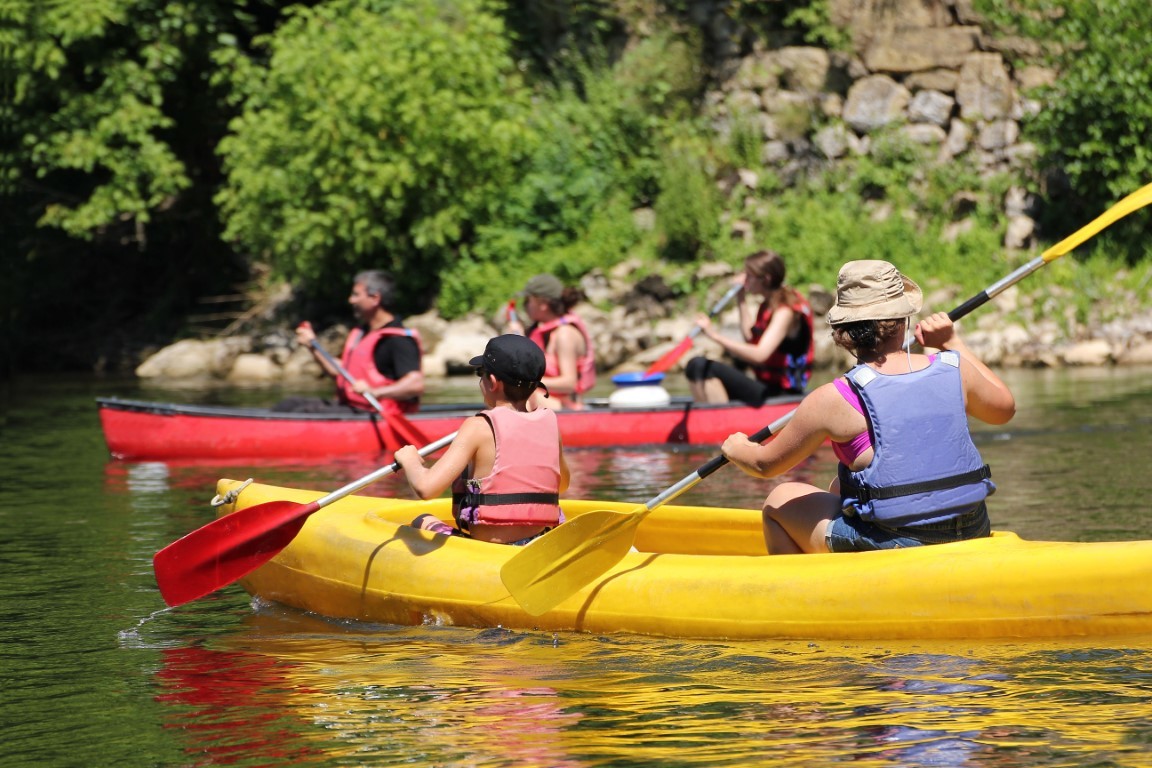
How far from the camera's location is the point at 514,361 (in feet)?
16.8

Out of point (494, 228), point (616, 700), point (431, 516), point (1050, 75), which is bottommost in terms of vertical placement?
point (616, 700)

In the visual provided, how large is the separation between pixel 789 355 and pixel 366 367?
2.60 meters

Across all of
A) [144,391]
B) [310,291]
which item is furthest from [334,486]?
[310,291]

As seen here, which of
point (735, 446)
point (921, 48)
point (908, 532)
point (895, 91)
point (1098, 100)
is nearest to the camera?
point (908, 532)

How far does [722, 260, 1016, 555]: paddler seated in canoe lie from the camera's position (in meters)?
4.47

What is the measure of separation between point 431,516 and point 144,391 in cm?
1139

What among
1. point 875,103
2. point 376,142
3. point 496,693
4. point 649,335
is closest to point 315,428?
point 496,693

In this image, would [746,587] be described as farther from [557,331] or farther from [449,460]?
[557,331]

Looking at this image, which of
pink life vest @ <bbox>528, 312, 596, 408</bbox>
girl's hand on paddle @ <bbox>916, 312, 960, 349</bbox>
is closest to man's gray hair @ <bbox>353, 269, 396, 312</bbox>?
pink life vest @ <bbox>528, 312, 596, 408</bbox>

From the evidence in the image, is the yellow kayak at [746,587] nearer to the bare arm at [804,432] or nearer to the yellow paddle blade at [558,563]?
the yellow paddle blade at [558,563]

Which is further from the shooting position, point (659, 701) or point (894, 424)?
point (894, 424)

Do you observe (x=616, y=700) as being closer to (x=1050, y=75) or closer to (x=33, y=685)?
(x=33, y=685)

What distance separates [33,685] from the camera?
4.67m

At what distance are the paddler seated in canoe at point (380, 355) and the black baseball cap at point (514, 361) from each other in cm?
428
